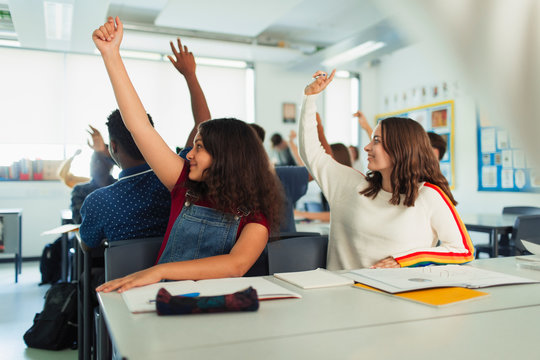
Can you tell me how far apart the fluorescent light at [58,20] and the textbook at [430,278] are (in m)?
4.02

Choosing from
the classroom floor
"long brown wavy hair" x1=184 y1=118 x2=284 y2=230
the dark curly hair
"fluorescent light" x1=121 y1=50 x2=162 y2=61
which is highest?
"fluorescent light" x1=121 y1=50 x2=162 y2=61

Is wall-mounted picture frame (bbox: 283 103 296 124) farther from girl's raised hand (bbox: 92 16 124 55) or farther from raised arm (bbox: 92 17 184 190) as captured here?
girl's raised hand (bbox: 92 16 124 55)

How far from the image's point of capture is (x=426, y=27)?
6.6 inches

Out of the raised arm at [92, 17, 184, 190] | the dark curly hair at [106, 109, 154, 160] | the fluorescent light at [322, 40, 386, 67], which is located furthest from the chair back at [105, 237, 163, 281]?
the fluorescent light at [322, 40, 386, 67]

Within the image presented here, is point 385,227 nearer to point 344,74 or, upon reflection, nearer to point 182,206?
point 182,206

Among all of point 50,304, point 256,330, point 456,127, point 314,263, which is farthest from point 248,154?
point 456,127

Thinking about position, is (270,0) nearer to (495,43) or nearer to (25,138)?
(25,138)

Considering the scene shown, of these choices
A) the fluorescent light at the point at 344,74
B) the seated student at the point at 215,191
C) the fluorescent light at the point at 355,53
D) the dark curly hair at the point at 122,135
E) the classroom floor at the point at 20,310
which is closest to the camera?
the seated student at the point at 215,191

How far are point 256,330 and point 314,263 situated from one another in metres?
0.90

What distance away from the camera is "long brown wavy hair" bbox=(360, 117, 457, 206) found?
1773 mm

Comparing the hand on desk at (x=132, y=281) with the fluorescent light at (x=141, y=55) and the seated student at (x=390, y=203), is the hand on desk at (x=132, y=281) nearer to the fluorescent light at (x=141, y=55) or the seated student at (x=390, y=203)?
the seated student at (x=390, y=203)

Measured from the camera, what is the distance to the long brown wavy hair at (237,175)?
5.19 feet

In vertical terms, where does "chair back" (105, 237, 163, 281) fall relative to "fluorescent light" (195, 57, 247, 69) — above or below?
below

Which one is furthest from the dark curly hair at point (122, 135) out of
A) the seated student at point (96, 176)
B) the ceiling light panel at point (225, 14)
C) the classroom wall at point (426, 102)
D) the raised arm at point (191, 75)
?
the ceiling light panel at point (225, 14)
